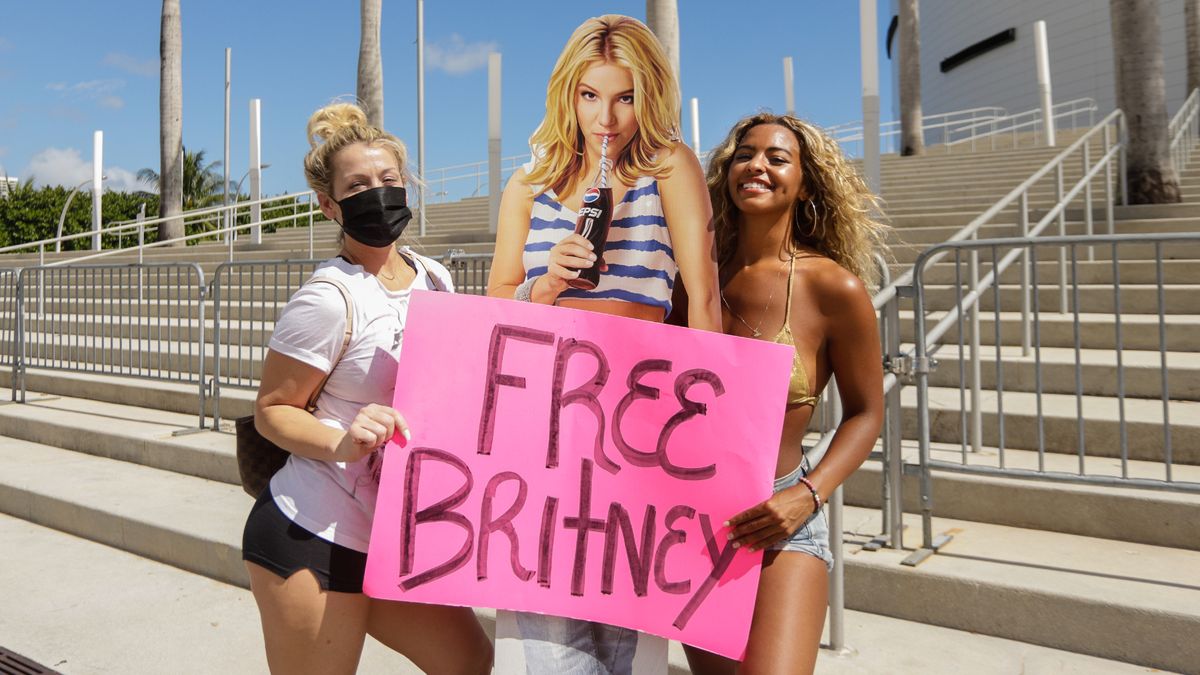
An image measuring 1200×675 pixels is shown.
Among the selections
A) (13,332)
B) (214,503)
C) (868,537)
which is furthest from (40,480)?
(868,537)

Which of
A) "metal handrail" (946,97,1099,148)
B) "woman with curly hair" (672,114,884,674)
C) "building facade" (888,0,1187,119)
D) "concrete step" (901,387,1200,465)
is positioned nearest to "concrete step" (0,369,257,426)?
"concrete step" (901,387,1200,465)

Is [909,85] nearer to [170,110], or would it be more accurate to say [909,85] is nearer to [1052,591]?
[170,110]

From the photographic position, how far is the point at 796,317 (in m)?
2.02

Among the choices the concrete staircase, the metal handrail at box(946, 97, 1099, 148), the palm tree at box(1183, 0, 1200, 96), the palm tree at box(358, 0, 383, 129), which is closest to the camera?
the concrete staircase

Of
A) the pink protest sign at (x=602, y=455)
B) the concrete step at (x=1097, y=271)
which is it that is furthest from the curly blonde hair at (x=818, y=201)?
the concrete step at (x=1097, y=271)

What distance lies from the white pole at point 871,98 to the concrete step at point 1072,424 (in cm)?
604

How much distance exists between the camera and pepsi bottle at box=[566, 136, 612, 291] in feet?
6.11

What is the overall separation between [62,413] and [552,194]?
8.32 metres

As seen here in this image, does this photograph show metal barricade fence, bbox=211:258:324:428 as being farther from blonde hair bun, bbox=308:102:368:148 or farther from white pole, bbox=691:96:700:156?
white pole, bbox=691:96:700:156

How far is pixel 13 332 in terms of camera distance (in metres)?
9.73

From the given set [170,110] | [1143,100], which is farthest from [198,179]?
[1143,100]

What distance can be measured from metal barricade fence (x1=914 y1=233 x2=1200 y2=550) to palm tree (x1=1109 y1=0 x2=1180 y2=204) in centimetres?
238

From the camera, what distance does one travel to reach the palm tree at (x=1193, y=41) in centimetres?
1811

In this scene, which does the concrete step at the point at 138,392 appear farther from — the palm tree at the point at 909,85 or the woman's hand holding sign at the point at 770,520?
the palm tree at the point at 909,85
